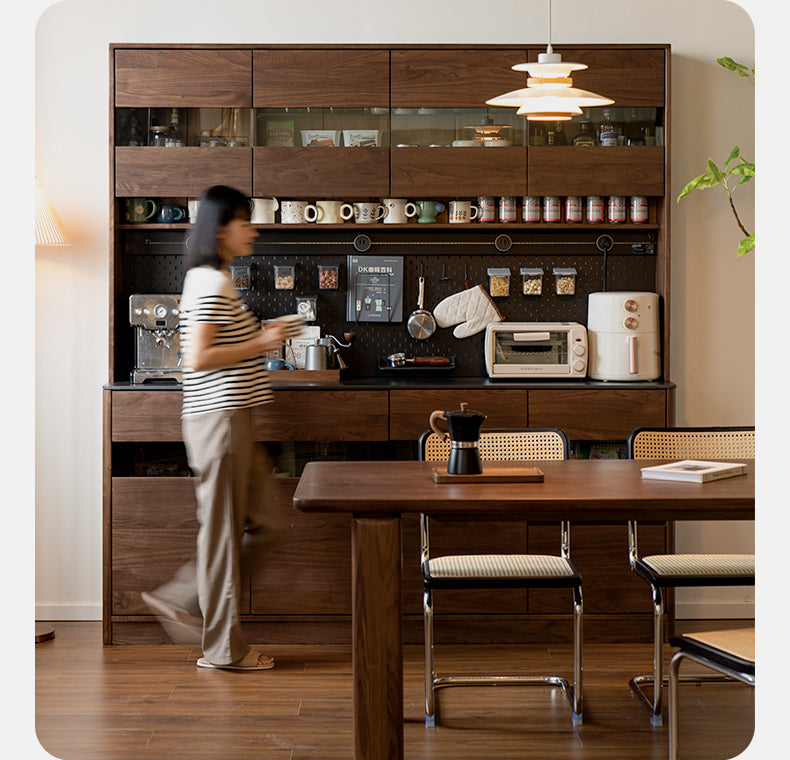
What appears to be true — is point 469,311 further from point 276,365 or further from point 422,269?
point 276,365

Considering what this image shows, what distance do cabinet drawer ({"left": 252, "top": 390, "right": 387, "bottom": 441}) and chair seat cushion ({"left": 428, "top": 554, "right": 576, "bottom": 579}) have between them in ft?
2.64

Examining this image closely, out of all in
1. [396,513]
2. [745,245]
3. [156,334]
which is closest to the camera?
[396,513]

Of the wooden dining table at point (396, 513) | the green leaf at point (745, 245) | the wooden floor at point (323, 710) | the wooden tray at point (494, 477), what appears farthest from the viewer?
the green leaf at point (745, 245)

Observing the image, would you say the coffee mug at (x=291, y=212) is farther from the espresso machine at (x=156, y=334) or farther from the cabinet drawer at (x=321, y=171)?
the espresso machine at (x=156, y=334)

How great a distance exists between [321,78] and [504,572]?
2118mm

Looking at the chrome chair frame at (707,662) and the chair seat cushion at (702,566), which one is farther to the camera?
the chair seat cushion at (702,566)

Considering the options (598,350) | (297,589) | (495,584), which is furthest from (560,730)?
(598,350)

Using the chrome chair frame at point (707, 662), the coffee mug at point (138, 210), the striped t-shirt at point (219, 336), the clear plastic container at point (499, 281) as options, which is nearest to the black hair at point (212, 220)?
the striped t-shirt at point (219, 336)

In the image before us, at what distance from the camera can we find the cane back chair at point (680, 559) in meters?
2.94

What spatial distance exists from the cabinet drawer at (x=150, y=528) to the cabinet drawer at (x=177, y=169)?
3.82 ft

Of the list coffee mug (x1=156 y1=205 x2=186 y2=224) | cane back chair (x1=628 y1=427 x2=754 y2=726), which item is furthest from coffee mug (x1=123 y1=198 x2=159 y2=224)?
cane back chair (x1=628 y1=427 x2=754 y2=726)

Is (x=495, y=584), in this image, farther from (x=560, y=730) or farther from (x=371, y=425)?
(x=371, y=425)

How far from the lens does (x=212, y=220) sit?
3.21 meters

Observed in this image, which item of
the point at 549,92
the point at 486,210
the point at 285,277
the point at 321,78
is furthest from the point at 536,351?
the point at 549,92
